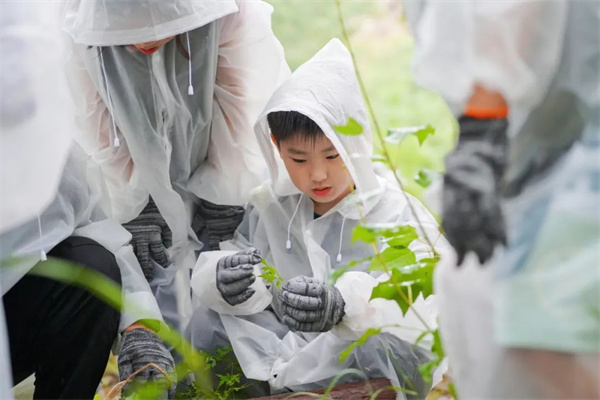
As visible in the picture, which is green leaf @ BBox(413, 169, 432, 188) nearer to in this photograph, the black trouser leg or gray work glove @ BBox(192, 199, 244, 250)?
the black trouser leg

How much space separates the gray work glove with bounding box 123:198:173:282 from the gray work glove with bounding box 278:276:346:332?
0.49 metres

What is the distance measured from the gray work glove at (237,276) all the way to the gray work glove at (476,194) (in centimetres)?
113

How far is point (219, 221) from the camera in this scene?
8.83 ft

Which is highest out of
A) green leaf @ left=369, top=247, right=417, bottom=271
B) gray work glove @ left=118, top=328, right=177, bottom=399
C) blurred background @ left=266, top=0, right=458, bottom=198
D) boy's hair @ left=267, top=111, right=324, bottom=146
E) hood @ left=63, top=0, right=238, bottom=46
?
hood @ left=63, top=0, right=238, bottom=46

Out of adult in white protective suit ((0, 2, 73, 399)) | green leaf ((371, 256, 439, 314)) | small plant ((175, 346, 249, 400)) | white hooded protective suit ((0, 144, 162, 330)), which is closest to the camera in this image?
adult in white protective suit ((0, 2, 73, 399))

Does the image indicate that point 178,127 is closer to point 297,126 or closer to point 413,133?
point 297,126

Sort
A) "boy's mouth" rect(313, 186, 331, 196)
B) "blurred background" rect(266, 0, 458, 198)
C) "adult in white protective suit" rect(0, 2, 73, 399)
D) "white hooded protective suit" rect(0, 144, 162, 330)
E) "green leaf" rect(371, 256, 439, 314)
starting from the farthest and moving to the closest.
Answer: "blurred background" rect(266, 0, 458, 198)
"boy's mouth" rect(313, 186, 331, 196)
"white hooded protective suit" rect(0, 144, 162, 330)
"green leaf" rect(371, 256, 439, 314)
"adult in white protective suit" rect(0, 2, 73, 399)

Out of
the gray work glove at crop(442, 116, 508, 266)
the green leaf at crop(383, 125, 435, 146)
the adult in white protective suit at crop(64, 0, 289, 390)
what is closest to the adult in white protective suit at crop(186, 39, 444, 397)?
the adult in white protective suit at crop(64, 0, 289, 390)

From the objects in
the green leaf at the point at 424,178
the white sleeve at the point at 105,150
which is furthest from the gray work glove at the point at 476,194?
the white sleeve at the point at 105,150

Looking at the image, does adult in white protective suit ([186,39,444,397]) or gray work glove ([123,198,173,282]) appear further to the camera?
gray work glove ([123,198,173,282])

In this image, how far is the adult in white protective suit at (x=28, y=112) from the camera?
63.1 inches

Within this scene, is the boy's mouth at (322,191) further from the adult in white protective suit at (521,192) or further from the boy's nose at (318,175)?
the adult in white protective suit at (521,192)

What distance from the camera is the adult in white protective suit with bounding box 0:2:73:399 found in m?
1.60

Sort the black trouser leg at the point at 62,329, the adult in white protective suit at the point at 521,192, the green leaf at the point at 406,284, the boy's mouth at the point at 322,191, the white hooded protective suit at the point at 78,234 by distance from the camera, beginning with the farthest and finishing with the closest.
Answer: the boy's mouth at the point at 322,191
the black trouser leg at the point at 62,329
the white hooded protective suit at the point at 78,234
the green leaf at the point at 406,284
the adult in white protective suit at the point at 521,192
